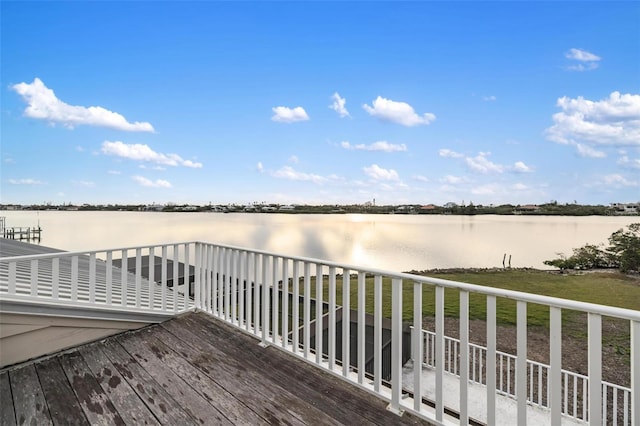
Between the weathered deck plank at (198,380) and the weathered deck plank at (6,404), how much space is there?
0.77m

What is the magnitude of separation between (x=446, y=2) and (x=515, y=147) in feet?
45.7

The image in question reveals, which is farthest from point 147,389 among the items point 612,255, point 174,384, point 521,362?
point 612,255

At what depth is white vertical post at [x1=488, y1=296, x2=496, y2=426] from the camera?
1.51m

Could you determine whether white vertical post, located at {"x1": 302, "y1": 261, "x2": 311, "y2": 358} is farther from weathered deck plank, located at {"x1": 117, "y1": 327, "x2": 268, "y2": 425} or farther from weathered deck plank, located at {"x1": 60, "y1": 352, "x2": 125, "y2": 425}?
weathered deck plank, located at {"x1": 60, "y1": 352, "x2": 125, "y2": 425}

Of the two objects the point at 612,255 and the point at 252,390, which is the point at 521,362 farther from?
the point at 612,255

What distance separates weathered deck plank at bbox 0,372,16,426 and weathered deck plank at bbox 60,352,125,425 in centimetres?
30

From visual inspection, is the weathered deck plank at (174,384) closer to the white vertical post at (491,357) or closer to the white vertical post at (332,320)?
the white vertical post at (332,320)

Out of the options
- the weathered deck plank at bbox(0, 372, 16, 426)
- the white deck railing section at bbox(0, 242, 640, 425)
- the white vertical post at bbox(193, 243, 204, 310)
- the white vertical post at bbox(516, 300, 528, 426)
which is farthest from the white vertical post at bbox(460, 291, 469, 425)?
the white vertical post at bbox(193, 243, 204, 310)

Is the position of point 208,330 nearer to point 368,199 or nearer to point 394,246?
point 394,246

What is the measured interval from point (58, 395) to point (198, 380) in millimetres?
892

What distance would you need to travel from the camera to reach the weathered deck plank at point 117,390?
70.1 inches

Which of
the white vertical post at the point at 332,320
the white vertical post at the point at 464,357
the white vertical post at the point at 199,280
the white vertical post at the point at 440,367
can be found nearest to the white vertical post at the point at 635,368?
the white vertical post at the point at 464,357

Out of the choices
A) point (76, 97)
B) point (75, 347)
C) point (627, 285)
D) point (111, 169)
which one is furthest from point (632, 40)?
point (111, 169)

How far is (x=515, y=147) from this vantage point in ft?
66.1
